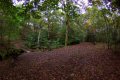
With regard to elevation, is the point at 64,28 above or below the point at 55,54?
above

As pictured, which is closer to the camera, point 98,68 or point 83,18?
point 98,68

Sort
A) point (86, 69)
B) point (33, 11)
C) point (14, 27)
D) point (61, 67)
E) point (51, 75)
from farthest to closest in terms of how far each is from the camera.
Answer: point (14, 27), point (61, 67), point (86, 69), point (51, 75), point (33, 11)

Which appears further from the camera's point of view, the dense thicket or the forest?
the dense thicket

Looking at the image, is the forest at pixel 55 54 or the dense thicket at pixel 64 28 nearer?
the forest at pixel 55 54

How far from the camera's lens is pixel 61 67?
9.10m

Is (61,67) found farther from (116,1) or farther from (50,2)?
(116,1)

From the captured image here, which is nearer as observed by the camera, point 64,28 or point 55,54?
point 55,54

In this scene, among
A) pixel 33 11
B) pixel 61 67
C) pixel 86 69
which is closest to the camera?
pixel 33 11

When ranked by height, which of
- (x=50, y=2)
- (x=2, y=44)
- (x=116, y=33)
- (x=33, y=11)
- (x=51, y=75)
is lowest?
(x=51, y=75)

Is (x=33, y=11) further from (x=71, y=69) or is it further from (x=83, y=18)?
(x=83, y=18)

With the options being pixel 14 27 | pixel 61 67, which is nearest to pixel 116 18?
pixel 61 67

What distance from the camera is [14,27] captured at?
15.8 metres

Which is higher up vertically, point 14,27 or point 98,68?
point 14,27

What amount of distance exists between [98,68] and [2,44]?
10.8m
